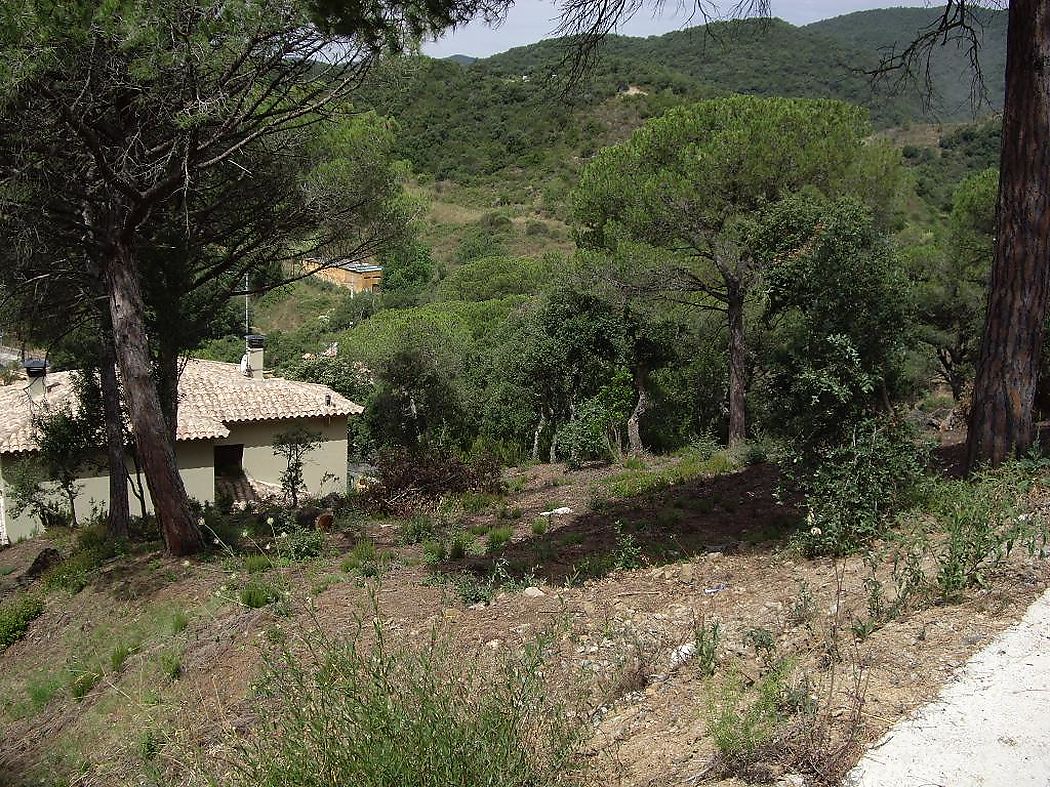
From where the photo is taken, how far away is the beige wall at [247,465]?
1513cm

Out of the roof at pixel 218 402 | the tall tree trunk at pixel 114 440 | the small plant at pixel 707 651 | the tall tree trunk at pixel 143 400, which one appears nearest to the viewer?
the small plant at pixel 707 651

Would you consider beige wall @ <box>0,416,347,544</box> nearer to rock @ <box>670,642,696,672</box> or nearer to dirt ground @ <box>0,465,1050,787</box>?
dirt ground @ <box>0,465,1050,787</box>

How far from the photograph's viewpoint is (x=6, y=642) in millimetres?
7609

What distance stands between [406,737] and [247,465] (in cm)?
1660

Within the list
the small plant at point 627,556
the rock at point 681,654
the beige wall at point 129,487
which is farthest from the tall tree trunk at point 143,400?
the beige wall at point 129,487

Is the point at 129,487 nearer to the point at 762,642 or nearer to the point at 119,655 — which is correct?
the point at 119,655

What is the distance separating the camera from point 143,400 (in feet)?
26.4

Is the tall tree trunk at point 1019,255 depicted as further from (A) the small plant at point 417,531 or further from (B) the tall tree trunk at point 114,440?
(B) the tall tree trunk at point 114,440

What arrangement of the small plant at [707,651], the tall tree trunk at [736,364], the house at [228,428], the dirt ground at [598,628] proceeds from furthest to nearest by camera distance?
the house at [228,428], the tall tree trunk at [736,364], the small plant at [707,651], the dirt ground at [598,628]

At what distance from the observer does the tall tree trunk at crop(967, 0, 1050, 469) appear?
5.66m

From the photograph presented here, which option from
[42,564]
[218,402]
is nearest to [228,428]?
[218,402]

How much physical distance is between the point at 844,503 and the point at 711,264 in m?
9.40

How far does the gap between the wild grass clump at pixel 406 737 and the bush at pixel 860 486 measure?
131 inches

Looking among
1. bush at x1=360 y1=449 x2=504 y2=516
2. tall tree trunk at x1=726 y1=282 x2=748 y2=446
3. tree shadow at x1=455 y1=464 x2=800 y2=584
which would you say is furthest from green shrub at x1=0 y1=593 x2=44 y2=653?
tall tree trunk at x1=726 y1=282 x2=748 y2=446
